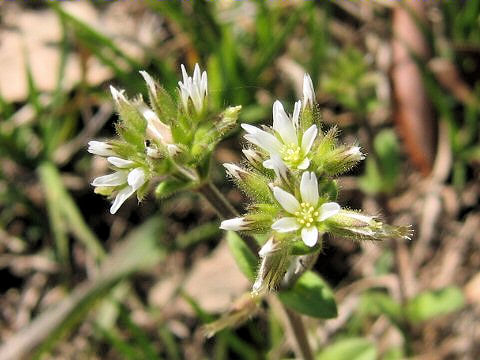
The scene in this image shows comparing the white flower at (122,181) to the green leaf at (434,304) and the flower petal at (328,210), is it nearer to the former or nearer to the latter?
the flower petal at (328,210)

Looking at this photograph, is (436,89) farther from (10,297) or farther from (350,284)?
(10,297)

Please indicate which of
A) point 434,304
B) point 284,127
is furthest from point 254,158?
point 434,304

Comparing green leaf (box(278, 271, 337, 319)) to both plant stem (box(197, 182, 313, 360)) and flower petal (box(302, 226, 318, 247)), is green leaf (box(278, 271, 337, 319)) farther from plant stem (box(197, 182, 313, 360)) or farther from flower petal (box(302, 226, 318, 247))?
flower petal (box(302, 226, 318, 247))

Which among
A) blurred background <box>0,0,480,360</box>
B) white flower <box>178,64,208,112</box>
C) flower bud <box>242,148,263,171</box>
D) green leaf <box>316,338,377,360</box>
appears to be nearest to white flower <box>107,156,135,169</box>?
white flower <box>178,64,208,112</box>

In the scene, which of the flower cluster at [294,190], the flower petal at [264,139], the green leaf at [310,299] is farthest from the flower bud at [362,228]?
the green leaf at [310,299]

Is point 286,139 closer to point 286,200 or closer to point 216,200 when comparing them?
point 286,200

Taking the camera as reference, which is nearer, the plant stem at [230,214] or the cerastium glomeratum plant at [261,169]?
the cerastium glomeratum plant at [261,169]

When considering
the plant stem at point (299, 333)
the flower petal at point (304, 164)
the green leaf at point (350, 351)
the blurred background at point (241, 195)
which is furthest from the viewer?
the blurred background at point (241, 195)
